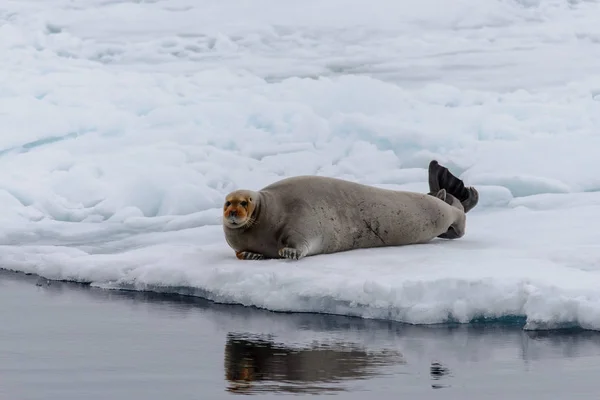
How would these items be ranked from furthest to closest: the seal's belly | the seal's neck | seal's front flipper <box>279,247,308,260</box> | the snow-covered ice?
the seal's belly → the seal's neck → seal's front flipper <box>279,247,308,260</box> → the snow-covered ice

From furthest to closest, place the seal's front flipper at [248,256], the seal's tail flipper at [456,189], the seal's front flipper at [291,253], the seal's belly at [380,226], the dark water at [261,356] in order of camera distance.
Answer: the seal's tail flipper at [456,189]
the seal's belly at [380,226]
the seal's front flipper at [248,256]
the seal's front flipper at [291,253]
the dark water at [261,356]

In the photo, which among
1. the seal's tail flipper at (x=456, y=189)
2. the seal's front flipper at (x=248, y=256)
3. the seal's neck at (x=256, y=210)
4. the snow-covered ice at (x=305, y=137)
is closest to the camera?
the snow-covered ice at (x=305, y=137)

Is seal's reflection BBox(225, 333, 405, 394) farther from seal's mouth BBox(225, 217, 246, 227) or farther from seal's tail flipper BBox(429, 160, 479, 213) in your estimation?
seal's tail flipper BBox(429, 160, 479, 213)

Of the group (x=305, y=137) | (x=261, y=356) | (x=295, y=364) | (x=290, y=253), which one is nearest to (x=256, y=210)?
(x=290, y=253)

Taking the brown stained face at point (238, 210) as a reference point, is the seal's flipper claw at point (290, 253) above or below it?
below

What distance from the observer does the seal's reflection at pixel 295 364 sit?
381cm

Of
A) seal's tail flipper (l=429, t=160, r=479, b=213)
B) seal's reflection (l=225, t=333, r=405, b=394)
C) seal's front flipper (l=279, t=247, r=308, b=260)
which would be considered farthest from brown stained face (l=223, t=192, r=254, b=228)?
seal's tail flipper (l=429, t=160, r=479, b=213)

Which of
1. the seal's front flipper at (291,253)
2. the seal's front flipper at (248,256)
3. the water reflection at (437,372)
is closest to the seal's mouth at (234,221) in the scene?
the seal's front flipper at (248,256)

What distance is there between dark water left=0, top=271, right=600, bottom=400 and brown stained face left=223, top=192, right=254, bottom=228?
27.1 inches

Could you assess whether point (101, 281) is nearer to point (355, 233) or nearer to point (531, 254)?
point (355, 233)

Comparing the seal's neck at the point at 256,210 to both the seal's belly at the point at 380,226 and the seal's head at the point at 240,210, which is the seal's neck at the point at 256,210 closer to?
the seal's head at the point at 240,210

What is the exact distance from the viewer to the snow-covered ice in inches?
219

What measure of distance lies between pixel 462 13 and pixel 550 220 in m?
9.46

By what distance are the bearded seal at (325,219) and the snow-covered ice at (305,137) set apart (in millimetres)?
216
